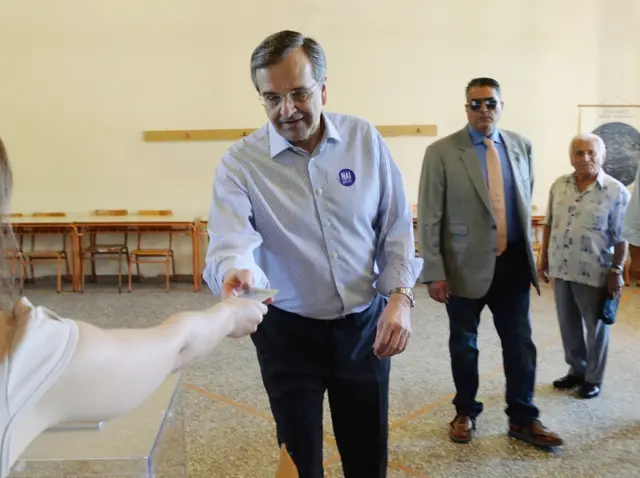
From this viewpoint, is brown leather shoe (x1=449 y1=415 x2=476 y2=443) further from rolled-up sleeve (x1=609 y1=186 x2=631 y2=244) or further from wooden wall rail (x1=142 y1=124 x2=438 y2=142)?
wooden wall rail (x1=142 y1=124 x2=438 y2=142)

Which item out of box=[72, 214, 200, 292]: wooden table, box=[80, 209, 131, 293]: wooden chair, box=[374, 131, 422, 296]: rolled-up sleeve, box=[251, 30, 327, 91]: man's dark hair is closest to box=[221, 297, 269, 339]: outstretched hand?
box=[374, 131, 422, 296]: rolled-up sleeve

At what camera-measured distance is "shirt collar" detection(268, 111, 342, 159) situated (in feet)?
5.57

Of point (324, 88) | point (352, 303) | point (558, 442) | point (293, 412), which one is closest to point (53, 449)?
point (293, 412)

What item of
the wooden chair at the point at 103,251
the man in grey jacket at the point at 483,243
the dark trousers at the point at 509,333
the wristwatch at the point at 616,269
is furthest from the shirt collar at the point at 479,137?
the wooden chair at the point at 103,251

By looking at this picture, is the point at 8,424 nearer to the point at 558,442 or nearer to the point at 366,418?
the point at 366,418

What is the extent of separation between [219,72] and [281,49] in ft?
19.9

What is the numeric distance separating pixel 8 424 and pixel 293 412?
1158 millimetres

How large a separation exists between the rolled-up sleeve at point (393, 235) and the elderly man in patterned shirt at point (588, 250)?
1.98 metres

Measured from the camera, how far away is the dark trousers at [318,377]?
175 centimetres

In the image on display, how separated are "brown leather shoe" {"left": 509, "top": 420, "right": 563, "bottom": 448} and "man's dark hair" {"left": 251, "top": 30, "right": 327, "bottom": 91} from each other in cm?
210

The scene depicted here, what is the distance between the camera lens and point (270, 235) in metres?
1.72

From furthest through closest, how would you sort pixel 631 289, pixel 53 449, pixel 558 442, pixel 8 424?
pixel 631 289
pixel 558 442
pixel 53 449
pixel 8 424

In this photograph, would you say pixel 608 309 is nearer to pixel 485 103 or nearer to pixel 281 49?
pixel 485 103

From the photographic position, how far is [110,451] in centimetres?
135
